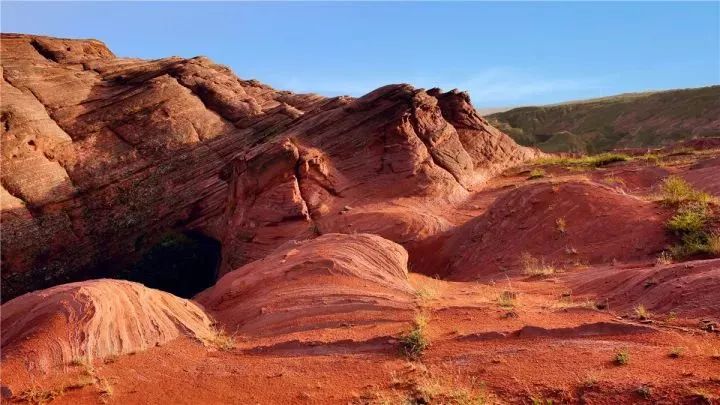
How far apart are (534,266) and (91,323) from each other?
8445 millimetres

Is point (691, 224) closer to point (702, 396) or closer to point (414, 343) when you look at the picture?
point (414, 343)

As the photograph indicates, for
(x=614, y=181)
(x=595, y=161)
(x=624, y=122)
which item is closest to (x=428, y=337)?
(x=614, y=181)

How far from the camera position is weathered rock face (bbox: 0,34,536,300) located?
795 inches

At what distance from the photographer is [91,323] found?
8492 mm

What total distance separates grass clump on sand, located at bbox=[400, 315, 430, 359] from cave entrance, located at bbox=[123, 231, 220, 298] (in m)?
16.1

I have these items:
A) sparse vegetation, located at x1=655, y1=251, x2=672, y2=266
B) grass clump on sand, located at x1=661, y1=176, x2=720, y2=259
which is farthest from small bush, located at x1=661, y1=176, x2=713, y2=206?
sparse vegetation, located at x1=655, y1=251, x2=672, y2=266

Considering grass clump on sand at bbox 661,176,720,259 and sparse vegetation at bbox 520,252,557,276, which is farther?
sparse vegetation at bbox 520,252,557,276

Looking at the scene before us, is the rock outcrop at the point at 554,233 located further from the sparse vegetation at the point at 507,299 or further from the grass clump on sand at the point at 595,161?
the grass clump on sand at the point at 595,161

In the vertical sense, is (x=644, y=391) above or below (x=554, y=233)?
below

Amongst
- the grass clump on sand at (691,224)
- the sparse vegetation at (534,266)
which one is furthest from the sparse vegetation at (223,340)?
the grass clump on sand at (691,224)

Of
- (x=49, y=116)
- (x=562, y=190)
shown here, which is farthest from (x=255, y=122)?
(x=562, y=190)

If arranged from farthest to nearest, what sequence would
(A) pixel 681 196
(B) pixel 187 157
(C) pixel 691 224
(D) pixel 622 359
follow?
(B) pixel 187 157 < (A) pixel 681 196 < (C) pixel 691 224 < (D) pixel 622 359

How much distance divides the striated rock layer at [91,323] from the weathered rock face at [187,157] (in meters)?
9.27

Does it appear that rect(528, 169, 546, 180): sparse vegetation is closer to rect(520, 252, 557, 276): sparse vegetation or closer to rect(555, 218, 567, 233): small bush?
rect(555, 218, 567, 233): small bush
